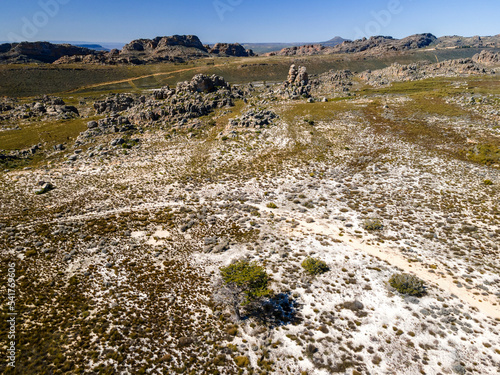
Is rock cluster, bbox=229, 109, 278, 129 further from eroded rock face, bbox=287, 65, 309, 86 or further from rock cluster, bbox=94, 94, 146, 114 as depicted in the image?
eroded rock face, bbox=287, 65, 309, 86

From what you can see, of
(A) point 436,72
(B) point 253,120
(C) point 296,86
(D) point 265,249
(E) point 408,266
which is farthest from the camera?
(A) point 436,72

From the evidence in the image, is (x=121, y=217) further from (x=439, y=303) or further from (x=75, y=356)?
(x=439, y=303)

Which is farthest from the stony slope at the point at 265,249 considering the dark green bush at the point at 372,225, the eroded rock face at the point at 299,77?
the eroded rock face at the point at 299,77

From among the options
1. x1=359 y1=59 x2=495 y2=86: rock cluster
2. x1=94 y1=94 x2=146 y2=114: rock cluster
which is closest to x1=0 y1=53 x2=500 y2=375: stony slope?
x1=94 y1=94 x2=146 y2=114: rock cluster

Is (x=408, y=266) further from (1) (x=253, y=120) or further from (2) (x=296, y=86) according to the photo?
(2) (x=296, y=86)

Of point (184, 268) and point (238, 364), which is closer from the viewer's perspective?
point (238, 364)

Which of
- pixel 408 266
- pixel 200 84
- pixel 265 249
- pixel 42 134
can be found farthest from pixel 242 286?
pixel 42 134

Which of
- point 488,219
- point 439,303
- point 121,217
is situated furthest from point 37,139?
point 488,219
